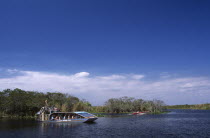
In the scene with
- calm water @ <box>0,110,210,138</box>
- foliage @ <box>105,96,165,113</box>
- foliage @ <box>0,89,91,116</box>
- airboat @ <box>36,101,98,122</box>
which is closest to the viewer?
calm water @ <box>0,110,210,138</box>

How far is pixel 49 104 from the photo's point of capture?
88.7m

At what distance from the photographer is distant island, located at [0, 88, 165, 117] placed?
81.2 meters

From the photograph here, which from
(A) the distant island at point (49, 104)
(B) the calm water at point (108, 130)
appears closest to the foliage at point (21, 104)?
(A) the distant island at point (49, 104)

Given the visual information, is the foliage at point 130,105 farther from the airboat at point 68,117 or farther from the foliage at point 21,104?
the airboat at point 68,117

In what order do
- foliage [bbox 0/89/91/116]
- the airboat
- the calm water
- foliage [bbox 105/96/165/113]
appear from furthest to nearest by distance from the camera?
→ foliage [bbox 105/96/165/113] → foliage [bbox 0/89/91/116] → the airboat → the calm water

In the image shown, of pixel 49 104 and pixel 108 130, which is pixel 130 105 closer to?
pixel 49 104

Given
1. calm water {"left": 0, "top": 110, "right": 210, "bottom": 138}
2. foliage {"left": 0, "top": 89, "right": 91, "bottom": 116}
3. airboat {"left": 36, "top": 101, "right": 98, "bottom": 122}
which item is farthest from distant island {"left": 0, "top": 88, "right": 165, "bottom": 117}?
calm water {"left": 0, "top": 110, "right": 210, "bottom": 138}

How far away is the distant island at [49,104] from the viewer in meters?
81.2

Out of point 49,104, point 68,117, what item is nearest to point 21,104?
point 49,104

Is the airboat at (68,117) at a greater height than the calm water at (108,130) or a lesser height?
greater

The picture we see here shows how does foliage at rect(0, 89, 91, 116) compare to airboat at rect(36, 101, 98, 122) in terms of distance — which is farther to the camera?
foliage at rect(0, 89, 91, 116)

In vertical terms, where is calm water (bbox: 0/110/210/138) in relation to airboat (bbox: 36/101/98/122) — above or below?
below

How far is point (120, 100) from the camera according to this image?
4776 inches

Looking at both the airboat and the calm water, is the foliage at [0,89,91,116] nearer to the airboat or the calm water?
the airboat
